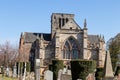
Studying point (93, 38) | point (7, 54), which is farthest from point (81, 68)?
point (93, 38)

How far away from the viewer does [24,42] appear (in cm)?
10006

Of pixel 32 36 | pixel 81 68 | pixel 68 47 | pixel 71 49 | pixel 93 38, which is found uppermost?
pixel 32 36

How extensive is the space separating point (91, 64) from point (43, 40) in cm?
5931

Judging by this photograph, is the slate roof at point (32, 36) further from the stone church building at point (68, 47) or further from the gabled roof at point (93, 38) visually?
the gabled roof at point (93, 38)

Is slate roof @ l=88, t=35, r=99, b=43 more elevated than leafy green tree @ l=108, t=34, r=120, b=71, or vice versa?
slate roof @ l=88, t=35, r=99, b=43

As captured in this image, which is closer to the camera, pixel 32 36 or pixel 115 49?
pixel 115 49

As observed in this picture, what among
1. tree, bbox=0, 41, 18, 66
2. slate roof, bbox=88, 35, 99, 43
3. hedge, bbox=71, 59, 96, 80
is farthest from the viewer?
slate roof, bbox=88, 35, 99, 43

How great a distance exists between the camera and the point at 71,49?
9444cm

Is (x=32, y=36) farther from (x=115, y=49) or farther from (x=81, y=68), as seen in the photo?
(x=81, y=68)

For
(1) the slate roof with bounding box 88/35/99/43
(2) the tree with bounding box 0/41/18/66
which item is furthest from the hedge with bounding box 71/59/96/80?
(1) the slate roof with bounding box 88/35/99/43

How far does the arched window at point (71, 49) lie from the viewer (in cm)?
9438

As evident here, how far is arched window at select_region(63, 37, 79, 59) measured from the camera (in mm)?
94375

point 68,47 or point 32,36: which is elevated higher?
point 32,36

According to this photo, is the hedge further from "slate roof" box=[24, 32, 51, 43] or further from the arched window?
"slate roof" box=[24, 32, 51, 43]
